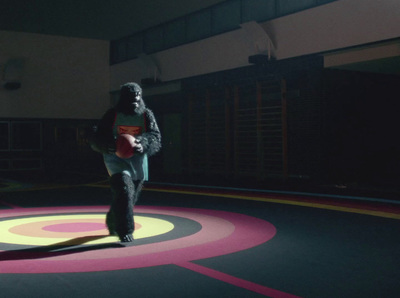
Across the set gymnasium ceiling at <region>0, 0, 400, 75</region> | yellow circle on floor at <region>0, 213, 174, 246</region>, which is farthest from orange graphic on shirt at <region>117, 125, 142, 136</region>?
gymnasium ceiling at <region>0, 0, 400, 75</region>

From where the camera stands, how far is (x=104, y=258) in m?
4.75

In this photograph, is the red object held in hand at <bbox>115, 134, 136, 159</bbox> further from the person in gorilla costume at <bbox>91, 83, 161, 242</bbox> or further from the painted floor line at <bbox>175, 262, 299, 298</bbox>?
the painted floor line at <bbox>175, 262, 299, 298</bbox>

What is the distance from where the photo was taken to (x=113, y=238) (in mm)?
5824

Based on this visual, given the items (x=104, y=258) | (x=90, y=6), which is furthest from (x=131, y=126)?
(x=90, y=6)

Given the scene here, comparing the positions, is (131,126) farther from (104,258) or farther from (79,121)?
(79,121)

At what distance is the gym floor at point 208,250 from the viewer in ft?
12.5

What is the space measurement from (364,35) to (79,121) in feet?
42.7

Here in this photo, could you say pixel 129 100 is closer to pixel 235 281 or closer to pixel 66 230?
pixel 66 230

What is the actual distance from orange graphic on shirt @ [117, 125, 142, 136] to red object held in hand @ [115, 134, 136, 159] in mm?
216

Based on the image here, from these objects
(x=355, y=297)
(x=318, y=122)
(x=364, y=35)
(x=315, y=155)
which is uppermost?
(x=364, y=35)

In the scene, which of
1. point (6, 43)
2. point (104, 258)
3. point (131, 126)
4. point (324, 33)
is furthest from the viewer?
point (6, 43)

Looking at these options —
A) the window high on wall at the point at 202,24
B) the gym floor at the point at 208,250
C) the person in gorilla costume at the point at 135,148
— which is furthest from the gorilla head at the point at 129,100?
the window high on wall at the point at 202,24

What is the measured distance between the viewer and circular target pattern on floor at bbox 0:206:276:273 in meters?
4.62

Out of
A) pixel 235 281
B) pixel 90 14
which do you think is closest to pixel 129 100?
pixel 235 281
